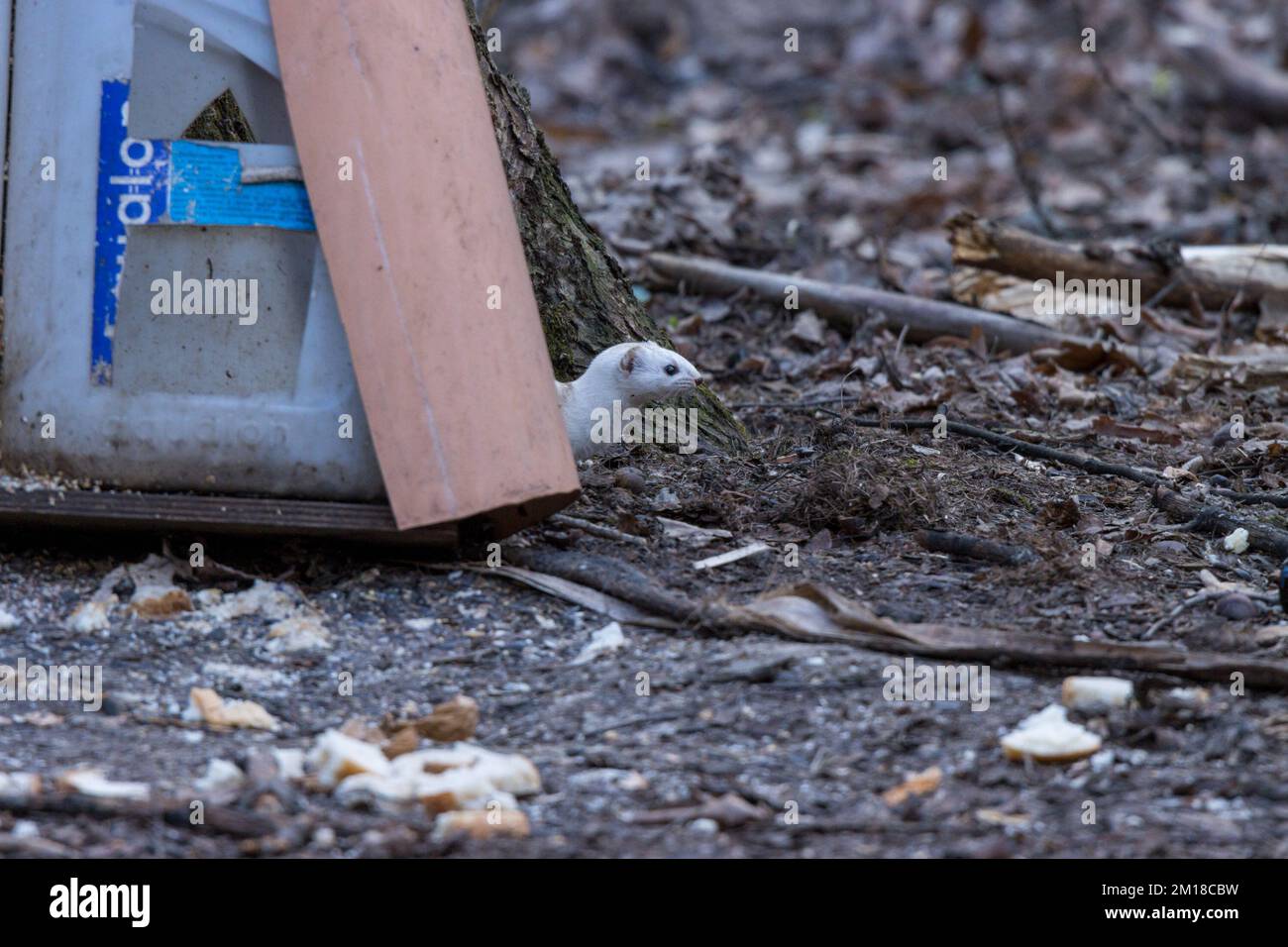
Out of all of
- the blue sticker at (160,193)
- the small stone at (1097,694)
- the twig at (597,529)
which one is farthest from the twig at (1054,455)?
the blue sticker at (160,193)

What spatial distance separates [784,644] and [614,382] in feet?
3.85

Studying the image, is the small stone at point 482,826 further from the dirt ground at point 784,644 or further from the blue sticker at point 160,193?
the blue sticker at point 160,193

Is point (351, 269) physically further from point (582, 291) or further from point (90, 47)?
point (582, 291)

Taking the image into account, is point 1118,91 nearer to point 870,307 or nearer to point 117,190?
point 870,307

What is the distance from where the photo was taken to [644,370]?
417 centimetres

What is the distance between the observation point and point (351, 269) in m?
3.31

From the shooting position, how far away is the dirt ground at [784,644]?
2582 millimetres

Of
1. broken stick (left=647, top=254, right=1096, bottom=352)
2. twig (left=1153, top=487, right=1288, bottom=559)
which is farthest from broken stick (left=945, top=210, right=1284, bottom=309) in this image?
twig (left=1153, top=487, right=1288, bottom=559)

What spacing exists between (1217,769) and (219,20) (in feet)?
8.51

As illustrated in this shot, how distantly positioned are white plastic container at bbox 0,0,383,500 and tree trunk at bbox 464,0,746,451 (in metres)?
1.13

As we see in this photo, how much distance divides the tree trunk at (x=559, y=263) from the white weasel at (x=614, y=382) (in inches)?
14.1

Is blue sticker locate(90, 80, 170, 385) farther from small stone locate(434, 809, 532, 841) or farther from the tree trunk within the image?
small stone locate(434, 809, 532, 841)

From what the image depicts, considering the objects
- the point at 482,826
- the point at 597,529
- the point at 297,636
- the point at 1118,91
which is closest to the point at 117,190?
the point at 297,636
